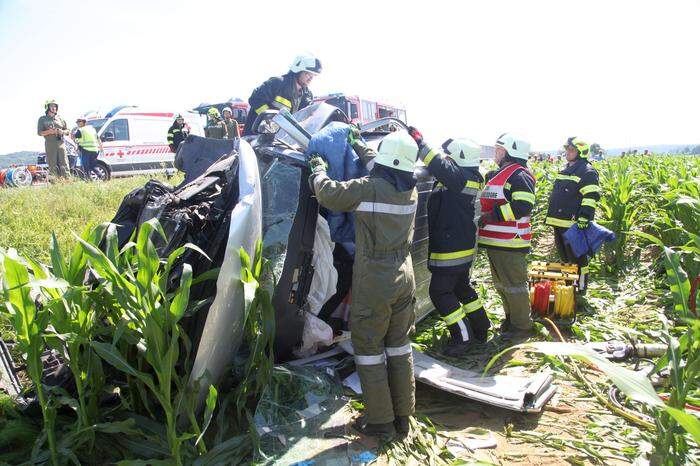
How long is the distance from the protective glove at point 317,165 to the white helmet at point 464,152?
1.35 metres

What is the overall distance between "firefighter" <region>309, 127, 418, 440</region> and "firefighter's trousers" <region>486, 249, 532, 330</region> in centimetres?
171

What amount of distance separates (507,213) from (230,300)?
9.05 ft

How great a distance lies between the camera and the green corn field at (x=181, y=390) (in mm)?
2160

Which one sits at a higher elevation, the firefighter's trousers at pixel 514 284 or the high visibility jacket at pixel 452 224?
the high visibility jacket at pixel 452 224

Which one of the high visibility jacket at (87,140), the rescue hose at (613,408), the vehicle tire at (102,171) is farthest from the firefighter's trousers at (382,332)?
the vehicle tire at (102,171)

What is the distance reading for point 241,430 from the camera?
274 cm

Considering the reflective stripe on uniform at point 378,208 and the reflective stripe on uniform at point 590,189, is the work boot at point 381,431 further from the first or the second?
the reflective stripe on uniform at point 590,189

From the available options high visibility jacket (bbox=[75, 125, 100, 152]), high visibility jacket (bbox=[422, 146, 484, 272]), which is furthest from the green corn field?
high visibility jacket (bbox=[75, 125, 100, 152])

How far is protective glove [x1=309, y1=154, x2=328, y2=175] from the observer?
304 cm

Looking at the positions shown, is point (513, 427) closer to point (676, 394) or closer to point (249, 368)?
point (676, 394)

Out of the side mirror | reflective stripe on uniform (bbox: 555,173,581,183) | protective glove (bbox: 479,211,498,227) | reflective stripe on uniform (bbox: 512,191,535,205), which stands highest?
the side mirror

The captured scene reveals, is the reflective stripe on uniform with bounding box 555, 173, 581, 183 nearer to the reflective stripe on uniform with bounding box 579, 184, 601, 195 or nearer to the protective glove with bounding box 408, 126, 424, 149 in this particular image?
the reflective stripe on uniform with bounding box 579, 184, 601, 195

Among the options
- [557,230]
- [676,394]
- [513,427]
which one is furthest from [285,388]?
[557,230]

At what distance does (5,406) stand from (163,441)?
2.88 ft
